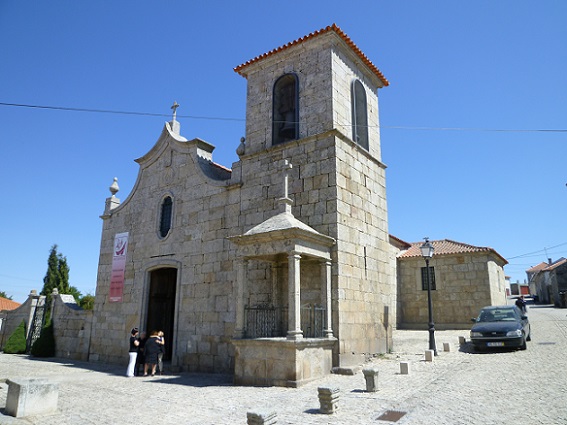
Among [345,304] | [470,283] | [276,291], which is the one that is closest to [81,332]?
[276,291]

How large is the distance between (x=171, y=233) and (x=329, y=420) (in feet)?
31.1

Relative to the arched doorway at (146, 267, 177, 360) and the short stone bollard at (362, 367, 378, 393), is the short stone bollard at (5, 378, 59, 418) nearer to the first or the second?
the short stone bollard at (362, 367, 378, 393)

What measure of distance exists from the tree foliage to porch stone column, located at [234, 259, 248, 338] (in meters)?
28.2

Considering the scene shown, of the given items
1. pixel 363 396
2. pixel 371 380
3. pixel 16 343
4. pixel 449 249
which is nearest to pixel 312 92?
pixel 371 380

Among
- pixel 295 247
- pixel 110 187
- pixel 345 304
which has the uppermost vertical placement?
pixel 110 187

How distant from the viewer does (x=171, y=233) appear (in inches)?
538

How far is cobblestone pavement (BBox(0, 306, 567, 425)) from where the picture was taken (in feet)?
19.0

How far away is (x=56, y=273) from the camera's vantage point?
33.6 meters

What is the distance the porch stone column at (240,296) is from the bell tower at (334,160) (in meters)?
1.67

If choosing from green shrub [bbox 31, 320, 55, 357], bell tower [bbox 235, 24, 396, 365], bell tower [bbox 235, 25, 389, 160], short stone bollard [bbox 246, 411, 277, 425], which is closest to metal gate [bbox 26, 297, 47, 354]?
green shrub [bbox 31, 320, 55, 357]

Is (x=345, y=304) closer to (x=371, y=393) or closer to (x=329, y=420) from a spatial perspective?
(x=371, y=393)

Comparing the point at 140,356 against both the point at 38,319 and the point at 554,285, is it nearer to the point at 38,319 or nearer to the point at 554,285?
the point at 38,319

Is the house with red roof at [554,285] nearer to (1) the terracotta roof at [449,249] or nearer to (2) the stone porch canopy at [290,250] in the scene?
(1) the terracotta roof at [449,249]

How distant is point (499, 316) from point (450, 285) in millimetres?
7872
